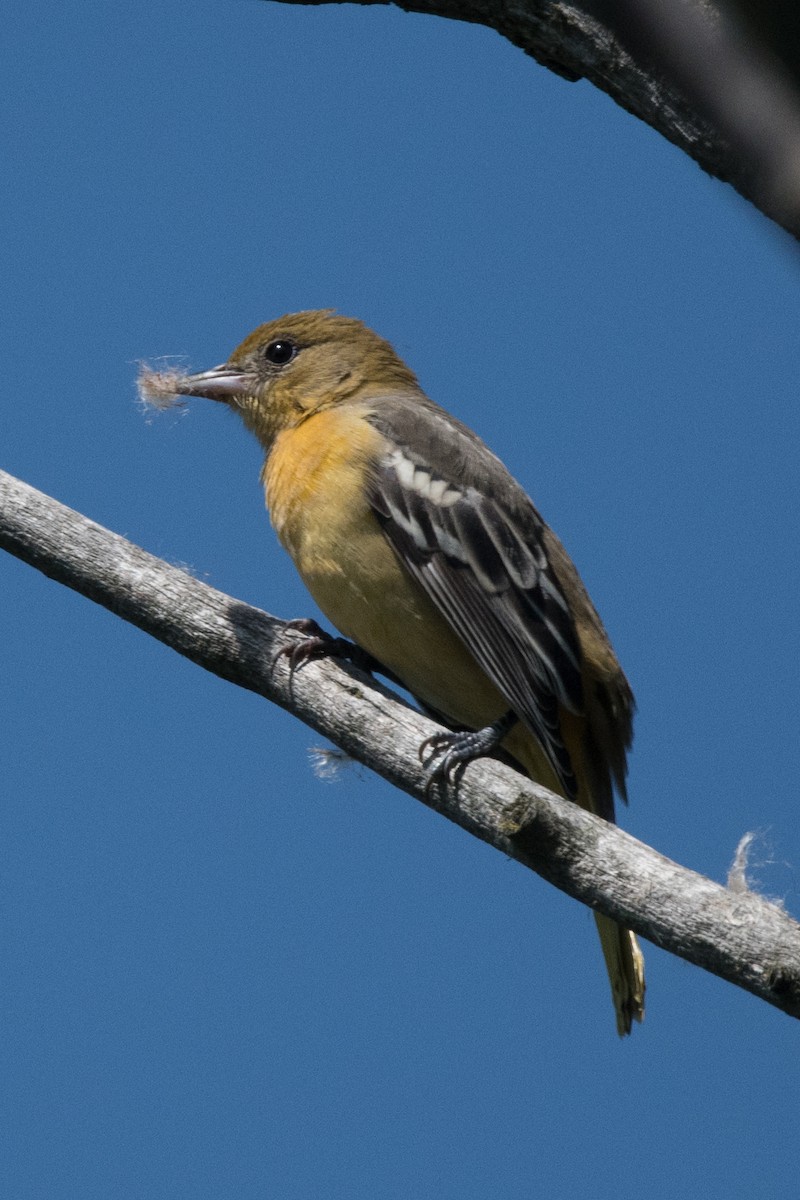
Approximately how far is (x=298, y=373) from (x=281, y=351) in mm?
209

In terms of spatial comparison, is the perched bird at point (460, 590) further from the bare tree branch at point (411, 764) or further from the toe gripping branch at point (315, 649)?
the bare tree branch at point (411, 764)

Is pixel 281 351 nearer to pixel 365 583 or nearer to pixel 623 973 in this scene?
pixel 365 583

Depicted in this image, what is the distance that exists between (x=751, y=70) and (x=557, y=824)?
304cm

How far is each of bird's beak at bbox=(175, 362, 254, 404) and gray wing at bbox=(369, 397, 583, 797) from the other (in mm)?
866

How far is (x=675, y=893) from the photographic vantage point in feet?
11.7

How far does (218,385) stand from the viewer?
20.6 ft

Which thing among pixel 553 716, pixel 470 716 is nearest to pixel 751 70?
pixel 553 716

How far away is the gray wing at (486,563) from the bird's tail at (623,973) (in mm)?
625

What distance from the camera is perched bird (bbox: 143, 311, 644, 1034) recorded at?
16.9 ft

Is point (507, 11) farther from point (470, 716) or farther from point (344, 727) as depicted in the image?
point (470, 716)

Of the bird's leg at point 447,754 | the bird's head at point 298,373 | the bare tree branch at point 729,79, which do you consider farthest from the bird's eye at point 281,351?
the bare tree branch at point 729,79

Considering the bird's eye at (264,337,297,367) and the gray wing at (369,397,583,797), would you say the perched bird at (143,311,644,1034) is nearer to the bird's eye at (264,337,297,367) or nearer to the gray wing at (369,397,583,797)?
the gray wing at (369,397,583,797)

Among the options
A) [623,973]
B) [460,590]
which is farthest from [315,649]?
[623,973]

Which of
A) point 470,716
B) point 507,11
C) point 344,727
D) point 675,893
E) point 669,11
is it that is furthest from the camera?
point 470,716
